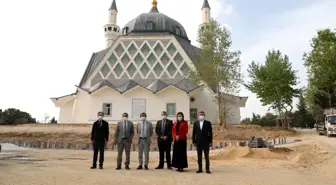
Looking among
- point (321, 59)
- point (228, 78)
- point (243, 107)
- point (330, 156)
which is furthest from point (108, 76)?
point (330, 156)

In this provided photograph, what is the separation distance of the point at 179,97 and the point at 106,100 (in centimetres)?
916

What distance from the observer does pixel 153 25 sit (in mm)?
42594

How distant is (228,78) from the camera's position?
86.0 feet

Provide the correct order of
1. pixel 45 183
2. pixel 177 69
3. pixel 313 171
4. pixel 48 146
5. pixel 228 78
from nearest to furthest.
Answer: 1. pixel 45 183
2. pixel 313 171
3. pixel 48 146
4. pixel 228 78
5. pixel 177 69

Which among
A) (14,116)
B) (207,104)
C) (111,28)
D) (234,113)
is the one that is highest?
(111,28)

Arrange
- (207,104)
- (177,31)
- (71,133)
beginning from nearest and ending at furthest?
(71,133), (207,104), (177,31)

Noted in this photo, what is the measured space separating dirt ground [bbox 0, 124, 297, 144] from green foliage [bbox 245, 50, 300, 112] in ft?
21.6

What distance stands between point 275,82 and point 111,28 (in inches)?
1122

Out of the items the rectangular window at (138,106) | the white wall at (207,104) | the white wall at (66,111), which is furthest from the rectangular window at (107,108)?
the white wall at (207,104)

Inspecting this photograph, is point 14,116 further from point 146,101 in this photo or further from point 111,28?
point 146,101

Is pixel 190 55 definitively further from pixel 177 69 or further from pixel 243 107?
pixel 243 107

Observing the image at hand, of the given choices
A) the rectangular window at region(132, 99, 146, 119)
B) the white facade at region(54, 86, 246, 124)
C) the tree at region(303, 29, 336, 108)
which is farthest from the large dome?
the tree at region(303, 29, 336, 108)

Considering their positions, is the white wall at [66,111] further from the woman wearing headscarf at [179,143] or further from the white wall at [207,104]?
the woman wearing headscarf at [179,143]

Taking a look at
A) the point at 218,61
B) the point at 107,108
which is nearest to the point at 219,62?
the point at 218,61
